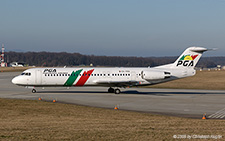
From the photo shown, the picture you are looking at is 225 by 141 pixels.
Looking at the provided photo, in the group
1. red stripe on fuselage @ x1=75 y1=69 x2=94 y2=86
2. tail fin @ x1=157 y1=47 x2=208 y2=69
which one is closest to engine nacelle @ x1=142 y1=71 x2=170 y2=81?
tail fin @ x1=157 y1=47 x2=208 y2=69

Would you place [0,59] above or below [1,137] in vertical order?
above

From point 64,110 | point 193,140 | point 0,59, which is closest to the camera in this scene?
point 193,140

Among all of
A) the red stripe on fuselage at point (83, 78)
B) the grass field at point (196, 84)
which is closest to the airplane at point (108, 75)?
the red stripe on fuselage at point (83, 78)

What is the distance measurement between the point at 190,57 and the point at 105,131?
88.8 ft

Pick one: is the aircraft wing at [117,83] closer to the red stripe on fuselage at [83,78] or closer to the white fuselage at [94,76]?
the white fuselage at [94,76]

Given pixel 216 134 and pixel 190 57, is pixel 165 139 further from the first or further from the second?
pixel 190 57

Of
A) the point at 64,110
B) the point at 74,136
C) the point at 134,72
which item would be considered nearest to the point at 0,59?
the point at 134,72

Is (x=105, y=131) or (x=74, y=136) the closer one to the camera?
(x=74, y=136)

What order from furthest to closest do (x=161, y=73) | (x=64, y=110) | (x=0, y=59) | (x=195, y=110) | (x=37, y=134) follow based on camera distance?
(x=0, y=59)
(x=161, y=73)
(x=195, y=110)
(x=64, y=110)
(x=37, y=134)

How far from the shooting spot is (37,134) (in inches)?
500

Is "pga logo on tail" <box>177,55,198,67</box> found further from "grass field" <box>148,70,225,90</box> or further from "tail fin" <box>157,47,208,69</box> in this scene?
"grass field" <box>148,70,225,90</box>

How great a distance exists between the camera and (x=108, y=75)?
123 ft

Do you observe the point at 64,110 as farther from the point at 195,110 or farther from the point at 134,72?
the point at 134,72

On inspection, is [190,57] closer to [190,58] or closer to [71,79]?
[190,58]
